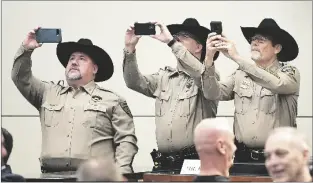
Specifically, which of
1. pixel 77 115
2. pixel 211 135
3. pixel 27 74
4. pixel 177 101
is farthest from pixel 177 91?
pixel 211 135

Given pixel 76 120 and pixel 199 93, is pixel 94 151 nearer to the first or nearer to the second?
pixel 76 120

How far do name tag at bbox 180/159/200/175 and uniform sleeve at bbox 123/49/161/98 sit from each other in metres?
0.62

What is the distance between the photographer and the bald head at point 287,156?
11.7ft

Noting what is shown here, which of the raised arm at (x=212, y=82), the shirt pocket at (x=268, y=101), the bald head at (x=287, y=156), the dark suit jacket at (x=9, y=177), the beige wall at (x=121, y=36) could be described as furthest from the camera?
the beige wall at (x=121, y=36)

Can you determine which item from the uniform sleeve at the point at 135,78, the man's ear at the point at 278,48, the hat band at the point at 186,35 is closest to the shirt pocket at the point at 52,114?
the uniform sleeve at the point at 135,78

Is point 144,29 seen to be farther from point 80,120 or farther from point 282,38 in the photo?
point 282,38

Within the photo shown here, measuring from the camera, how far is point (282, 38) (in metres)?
4.95

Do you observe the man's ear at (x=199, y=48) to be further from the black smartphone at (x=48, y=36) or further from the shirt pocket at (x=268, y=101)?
the black smartphone at (x=48, y=36)

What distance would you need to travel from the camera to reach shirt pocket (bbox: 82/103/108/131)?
4895mm

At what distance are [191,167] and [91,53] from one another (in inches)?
38.6

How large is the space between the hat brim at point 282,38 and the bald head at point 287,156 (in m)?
1.40

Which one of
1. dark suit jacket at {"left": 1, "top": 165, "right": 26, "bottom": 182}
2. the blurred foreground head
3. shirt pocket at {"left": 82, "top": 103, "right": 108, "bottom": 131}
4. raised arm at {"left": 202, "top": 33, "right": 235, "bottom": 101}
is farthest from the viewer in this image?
shirt pocket at {"left": 82, "top": 103, "right": 108, "bottom": 131}

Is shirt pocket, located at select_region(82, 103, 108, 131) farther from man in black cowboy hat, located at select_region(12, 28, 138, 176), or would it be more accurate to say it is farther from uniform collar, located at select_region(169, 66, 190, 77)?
uniform collar, located at select_region(169, 66, 190, 77)

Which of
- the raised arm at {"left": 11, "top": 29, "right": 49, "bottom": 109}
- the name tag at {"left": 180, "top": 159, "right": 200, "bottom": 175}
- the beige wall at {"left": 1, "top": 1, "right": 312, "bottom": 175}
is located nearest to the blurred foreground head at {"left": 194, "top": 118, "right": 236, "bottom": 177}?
the name tag at {"left": 180, "top": 159, "right": 200, "bottom": 175}
